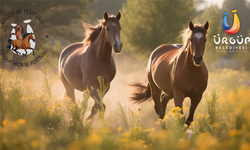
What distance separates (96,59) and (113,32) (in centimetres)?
82

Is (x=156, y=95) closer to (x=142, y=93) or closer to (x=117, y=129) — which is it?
(x=142, y=93)

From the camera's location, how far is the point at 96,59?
575 cm

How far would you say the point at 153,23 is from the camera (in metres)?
17.1

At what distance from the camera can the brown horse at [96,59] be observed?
17.6ft

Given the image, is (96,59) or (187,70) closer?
(187,70)

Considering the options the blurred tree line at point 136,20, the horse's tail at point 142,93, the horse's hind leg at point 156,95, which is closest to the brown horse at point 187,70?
the horse's hind leg at point 156,95

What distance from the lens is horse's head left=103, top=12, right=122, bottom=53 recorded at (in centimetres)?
511

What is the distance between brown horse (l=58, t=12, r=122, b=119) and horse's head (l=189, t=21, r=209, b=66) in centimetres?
142

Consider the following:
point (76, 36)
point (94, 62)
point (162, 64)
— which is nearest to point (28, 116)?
A: point (94, 62)

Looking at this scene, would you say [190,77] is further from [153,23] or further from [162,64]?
[153,23]

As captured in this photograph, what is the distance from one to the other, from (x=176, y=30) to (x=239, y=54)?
10163mm

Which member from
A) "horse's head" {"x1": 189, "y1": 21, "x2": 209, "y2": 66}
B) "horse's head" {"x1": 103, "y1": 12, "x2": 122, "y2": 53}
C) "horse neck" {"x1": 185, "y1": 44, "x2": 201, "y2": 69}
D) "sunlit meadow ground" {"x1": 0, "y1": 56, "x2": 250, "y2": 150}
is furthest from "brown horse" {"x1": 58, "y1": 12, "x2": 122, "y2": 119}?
"horse's head" {"x1": 189, "y1": 21, "x2": 209, "y2": 66}

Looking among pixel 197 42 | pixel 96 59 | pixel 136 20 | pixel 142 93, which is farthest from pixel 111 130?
pixel 136 20

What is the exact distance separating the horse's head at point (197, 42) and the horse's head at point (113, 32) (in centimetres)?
141
